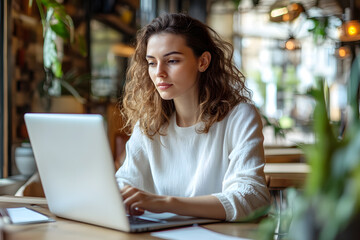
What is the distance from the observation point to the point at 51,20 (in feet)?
9.92

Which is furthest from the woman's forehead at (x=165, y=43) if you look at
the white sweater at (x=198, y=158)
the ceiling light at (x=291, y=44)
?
the ceiling light at (x=291, y=44)

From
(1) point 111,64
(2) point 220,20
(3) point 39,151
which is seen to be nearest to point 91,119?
(3) point 39,151

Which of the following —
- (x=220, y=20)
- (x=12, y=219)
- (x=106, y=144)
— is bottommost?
(x=12, y=219)

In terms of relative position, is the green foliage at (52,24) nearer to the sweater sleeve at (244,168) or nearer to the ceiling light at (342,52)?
the sweater sleeve at (244,168)

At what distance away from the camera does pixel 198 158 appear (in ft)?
6.16

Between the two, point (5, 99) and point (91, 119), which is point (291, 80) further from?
point (91, 119)

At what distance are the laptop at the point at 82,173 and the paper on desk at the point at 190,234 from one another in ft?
0.14

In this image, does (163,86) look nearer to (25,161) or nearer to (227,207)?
(227,207)

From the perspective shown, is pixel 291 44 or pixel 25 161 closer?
pixel 25 161

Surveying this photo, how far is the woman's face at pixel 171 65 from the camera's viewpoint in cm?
179

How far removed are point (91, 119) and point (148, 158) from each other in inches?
31.3

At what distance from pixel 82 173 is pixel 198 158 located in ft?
2.26

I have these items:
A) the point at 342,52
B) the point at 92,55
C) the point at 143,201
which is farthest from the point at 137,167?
the point at 342,52

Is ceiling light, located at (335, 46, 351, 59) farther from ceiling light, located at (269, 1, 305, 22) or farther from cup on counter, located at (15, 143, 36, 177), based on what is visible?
cup on counter, located at (15, 143, 36, 177)
